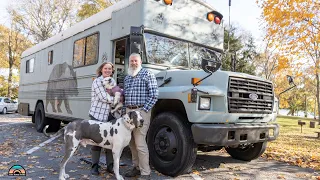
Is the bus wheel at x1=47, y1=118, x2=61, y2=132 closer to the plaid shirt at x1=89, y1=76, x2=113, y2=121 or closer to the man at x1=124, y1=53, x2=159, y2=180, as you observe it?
the plaid shirt at x1=89, y1=76, x2=113, y2=121

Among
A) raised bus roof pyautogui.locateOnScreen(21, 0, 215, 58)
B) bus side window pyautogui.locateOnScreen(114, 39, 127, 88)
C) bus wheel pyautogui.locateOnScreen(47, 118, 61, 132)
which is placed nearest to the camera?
bus side window pyautogui.locateOnScreen(114, 39, 127, 88)

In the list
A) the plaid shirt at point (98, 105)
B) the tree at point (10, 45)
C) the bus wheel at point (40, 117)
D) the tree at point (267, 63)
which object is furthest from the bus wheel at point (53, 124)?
the tree at point (10, 45)

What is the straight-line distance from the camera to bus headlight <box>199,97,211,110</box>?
4.20 meters

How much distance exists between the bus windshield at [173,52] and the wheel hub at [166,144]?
4.33ft

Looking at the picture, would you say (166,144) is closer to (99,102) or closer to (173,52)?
(99,102)

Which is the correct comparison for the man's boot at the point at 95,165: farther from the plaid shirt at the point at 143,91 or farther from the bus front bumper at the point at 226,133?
the bus front bumper at the point at 226,133

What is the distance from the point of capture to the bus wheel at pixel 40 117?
9.35m

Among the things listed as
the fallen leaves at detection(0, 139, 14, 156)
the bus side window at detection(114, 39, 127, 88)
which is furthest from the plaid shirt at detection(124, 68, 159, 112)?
the fallen leaves at detection(0, 139, 14, 156)

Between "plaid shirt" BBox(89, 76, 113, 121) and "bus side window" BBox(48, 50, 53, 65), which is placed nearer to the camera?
"plaid shirt" BBox(89, 76, 113, 121)

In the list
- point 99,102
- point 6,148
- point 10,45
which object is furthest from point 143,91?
point 10,45

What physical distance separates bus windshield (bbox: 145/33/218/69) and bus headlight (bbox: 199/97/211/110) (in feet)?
4.36

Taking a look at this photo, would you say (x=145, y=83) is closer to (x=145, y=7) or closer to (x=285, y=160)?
(x=145, y=7)

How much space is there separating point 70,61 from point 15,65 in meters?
30.8

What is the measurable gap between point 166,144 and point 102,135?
107 centimetres
